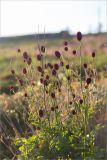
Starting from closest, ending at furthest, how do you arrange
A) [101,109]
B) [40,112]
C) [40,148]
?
[40,112] → [40,148] → [101,109]

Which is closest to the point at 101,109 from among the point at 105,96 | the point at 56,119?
the point at 105,96

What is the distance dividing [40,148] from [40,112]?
45 cm

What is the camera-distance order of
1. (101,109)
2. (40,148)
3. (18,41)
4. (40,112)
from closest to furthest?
(40,112) → (40,148) → (101,109) → (18,41)

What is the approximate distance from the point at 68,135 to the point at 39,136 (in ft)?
0.89

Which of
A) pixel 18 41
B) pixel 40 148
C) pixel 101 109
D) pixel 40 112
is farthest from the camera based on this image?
pixel 18 41

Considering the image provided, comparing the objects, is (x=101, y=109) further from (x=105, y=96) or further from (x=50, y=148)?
(x=50, y=148)

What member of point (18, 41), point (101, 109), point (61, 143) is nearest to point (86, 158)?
point (61, 143)

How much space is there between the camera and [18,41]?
96.6ft

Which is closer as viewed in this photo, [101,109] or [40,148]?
[40,148]

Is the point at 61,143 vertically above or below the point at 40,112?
below

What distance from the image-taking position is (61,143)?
4121 millimetres

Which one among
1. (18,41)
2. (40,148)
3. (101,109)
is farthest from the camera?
(18,41)

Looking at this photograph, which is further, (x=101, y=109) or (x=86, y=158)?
(x=101, y=109)

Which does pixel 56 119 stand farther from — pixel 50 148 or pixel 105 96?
pixel 105 96
